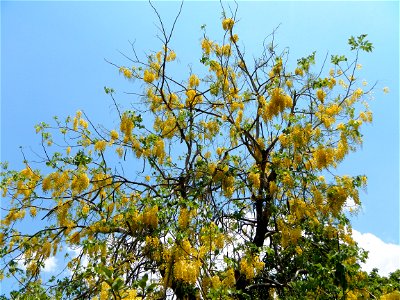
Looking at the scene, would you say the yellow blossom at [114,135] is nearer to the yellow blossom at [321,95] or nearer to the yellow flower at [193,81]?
the yellow flower at [193,81]

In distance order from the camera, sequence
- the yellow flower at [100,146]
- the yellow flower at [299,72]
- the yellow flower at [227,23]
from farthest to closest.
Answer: the yellow flower at [227,23]
the yellow flower at [299,72]
the yellow flower at [100,146]

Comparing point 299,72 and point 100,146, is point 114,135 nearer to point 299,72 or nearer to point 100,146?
point 100,146

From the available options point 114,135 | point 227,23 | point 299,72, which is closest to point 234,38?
point 227,23

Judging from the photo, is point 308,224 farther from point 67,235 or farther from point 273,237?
point 67,235

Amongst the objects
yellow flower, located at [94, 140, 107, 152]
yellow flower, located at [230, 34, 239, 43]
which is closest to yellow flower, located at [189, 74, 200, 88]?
yellow flower, located at [230, 34, 239, 43]

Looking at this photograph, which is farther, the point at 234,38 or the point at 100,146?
the point at 234,38

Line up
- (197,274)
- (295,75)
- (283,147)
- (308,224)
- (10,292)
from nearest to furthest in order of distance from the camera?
(197,274) < (10,292) < (308,224) < (283,147) < (295,75)

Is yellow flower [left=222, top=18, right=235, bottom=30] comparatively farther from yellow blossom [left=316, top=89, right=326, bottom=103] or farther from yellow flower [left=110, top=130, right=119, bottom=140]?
yellow flower [left=110, top=130, right=119, bottom=140]

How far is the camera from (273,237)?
5.86 m

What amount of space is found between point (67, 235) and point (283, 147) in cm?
301

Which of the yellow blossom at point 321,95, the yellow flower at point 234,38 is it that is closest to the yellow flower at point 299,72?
the yellow blossom at point 321,95

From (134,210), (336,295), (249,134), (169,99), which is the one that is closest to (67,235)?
(134,210)

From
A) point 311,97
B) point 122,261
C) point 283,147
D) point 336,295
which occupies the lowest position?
point 336,295

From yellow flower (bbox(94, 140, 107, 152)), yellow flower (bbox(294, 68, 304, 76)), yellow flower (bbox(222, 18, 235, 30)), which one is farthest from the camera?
yellow flower (bbox(222, 18, 235, 30))
